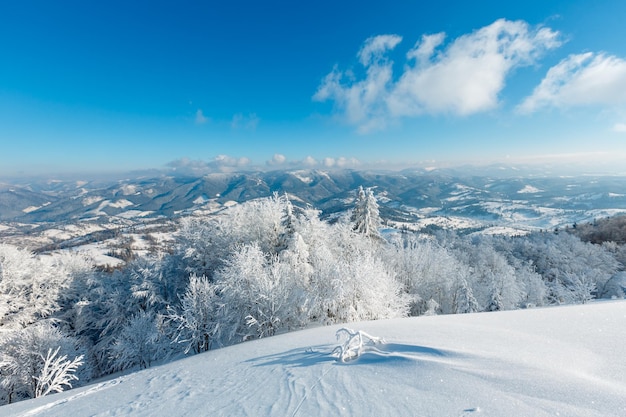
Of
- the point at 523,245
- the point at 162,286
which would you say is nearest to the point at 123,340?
the point at 162,286

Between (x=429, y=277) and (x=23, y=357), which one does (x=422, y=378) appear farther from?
(x=23, y=357)

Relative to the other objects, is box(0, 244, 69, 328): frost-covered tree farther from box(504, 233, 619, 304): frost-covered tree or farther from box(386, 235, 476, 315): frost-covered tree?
box(504, 233, 619, 304): frost-covered tree

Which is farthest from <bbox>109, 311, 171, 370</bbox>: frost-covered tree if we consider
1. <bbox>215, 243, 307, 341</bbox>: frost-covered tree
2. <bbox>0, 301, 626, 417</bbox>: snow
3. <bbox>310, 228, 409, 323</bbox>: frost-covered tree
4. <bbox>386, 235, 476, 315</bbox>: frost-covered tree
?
<bbox>386, 235, 476, 315</bbox>: frost-covered tree

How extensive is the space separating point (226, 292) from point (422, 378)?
1904cm

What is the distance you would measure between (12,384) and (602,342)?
36.5m

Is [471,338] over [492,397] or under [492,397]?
under

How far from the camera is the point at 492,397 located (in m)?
5.19

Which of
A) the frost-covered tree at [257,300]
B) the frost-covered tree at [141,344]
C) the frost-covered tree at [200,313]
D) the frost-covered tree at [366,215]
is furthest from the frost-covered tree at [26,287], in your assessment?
the frost-covered tree at [366,215]

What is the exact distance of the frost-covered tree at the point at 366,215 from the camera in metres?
35.2

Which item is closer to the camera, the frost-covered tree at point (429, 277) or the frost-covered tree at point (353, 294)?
the frost-covered tree at point (353, 294)

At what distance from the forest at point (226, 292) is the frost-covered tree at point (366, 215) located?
5.8 inches

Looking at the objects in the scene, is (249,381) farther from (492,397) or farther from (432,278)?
(432,278)

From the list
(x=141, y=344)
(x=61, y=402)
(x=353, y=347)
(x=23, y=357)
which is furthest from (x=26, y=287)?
(x=353, y=347)

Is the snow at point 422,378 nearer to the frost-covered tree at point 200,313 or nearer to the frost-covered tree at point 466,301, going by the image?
the frost-covered tree at point 200,313
